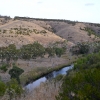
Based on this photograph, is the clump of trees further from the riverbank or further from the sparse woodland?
the riverbank

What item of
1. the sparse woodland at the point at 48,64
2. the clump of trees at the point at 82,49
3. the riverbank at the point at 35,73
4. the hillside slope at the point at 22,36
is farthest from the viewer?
the hillside slope at the point at 22,36

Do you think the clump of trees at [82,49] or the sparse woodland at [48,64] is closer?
the sparse woodland at [48,64]

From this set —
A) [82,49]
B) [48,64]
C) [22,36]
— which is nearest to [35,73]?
[48,64]

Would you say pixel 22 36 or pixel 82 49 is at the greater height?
pixel 82 49

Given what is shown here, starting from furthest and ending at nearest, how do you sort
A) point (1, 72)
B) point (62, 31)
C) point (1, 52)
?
point (62, 31)
point (1, 52)
point (1, 72)

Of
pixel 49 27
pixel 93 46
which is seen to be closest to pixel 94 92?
pixel 93 46

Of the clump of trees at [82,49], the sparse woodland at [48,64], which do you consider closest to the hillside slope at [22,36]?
the sparse woodland at [48,64]

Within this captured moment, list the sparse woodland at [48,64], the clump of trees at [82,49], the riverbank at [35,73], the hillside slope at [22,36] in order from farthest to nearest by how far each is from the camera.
Answer: the hillside slope at [22,36], the clump of trees at [82,49], the riverbank at [35,73], the sparse woodland at [48,64]

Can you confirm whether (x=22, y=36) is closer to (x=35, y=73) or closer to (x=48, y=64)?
(x=48, y=64)

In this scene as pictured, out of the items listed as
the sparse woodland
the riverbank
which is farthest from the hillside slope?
the riverbank

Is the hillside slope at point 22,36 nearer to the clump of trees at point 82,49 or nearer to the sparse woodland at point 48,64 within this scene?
the sparse woodland at point 48,64

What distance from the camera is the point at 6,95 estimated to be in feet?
113

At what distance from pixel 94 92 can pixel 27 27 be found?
133 metres

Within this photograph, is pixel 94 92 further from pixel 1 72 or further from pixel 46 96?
pixel 1 72
